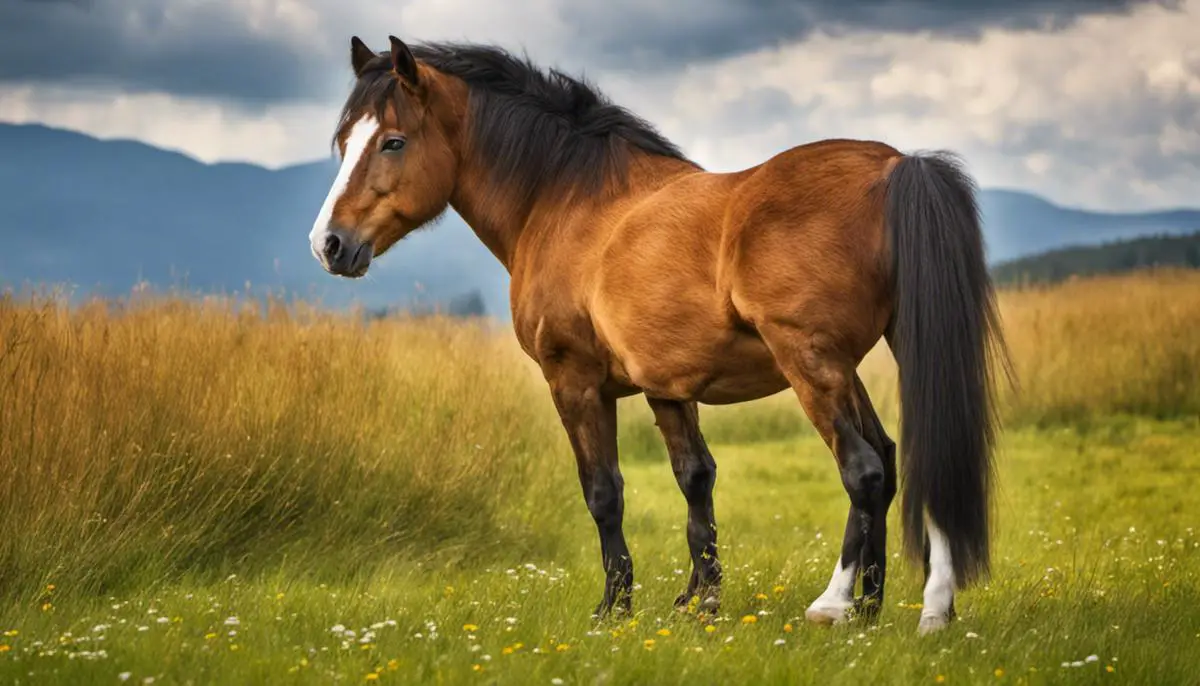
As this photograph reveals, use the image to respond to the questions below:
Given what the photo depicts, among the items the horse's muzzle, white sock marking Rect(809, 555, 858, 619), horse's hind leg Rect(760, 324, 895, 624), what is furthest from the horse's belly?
the horse's muzzle

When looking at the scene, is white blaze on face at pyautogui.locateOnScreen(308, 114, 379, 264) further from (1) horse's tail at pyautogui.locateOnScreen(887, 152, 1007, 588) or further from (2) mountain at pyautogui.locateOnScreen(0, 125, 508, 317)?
(2) mountain at pyautogui.locateOnScreen(0, 125, 508, 317)

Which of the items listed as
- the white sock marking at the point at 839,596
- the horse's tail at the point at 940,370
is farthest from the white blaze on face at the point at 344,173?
the white sock marking at the point at 839,596

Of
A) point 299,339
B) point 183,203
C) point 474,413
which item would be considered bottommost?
point 474,413

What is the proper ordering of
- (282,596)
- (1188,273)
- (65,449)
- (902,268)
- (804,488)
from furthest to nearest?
(1188,273) → (804,488) → (65,449) → (282,596) → (902,268)

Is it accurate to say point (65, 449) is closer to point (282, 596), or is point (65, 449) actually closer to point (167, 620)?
point (282, 596)

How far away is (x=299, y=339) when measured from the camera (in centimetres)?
930

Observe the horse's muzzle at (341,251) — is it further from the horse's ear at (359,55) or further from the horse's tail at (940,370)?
the horse's tail at (940,370)

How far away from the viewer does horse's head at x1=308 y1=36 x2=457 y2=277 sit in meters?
6.05

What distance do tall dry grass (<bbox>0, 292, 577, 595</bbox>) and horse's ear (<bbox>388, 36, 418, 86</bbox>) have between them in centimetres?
294

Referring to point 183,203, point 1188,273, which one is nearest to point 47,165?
point 183,203

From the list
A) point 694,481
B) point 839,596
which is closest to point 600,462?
point 694,481

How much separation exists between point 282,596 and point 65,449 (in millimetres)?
1931

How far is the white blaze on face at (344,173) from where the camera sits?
6.00 m

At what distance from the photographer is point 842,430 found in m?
5.02
